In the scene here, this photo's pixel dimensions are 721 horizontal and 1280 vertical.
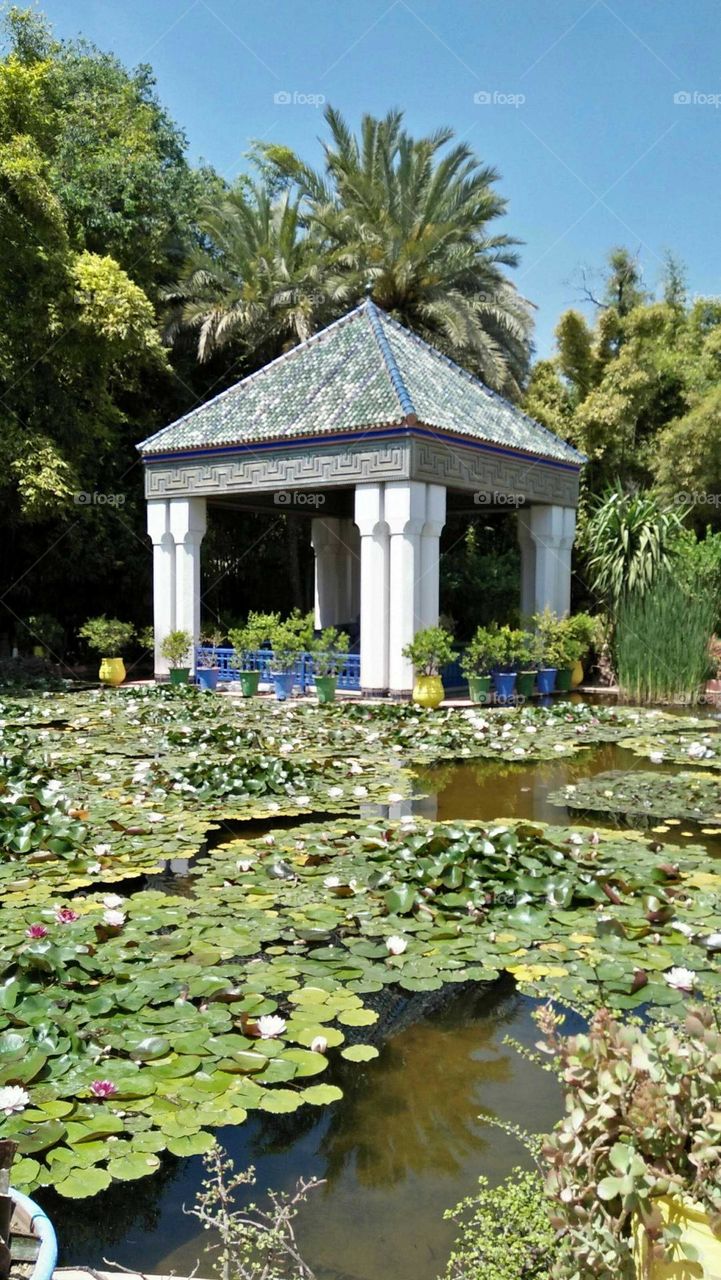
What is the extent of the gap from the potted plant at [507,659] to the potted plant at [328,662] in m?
2.23

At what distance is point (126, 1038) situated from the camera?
355cm

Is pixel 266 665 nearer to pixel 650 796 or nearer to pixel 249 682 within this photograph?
pixel 249 682

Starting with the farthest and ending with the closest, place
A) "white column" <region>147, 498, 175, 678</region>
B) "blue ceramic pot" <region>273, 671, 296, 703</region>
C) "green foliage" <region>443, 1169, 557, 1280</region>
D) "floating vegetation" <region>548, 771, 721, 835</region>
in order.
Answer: "white column" <region>147, 498, 175, 678</region>
"blue ceramic pot" <region>273, 671, 296, 703</region>
"floating vegetation" <region>548, 771, 721, 835</region>
"green foliage" <region>443, 1169, 557, 1280</region>

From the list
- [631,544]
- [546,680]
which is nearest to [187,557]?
[546,680]

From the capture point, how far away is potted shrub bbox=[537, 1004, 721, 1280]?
175 centimetres

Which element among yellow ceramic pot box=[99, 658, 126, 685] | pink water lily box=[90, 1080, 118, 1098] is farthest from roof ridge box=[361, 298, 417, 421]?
pink water lily box=[90, 1080, 118, 1098]

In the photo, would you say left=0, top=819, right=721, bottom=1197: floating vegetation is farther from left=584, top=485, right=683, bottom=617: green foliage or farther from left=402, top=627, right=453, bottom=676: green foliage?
left=584, top=485, right=683, bottom=617: green foliage

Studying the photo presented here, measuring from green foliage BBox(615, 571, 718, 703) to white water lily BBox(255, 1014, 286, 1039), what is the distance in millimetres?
12351

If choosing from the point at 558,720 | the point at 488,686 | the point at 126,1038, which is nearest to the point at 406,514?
the point at 488,686

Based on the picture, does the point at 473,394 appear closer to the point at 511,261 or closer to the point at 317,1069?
the point at 511,261

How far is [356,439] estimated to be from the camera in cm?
1435

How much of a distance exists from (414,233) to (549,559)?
330 inches

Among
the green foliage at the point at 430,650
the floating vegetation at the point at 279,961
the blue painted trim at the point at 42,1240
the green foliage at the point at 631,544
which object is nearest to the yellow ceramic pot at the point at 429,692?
the green foliage at the point at 430,650
